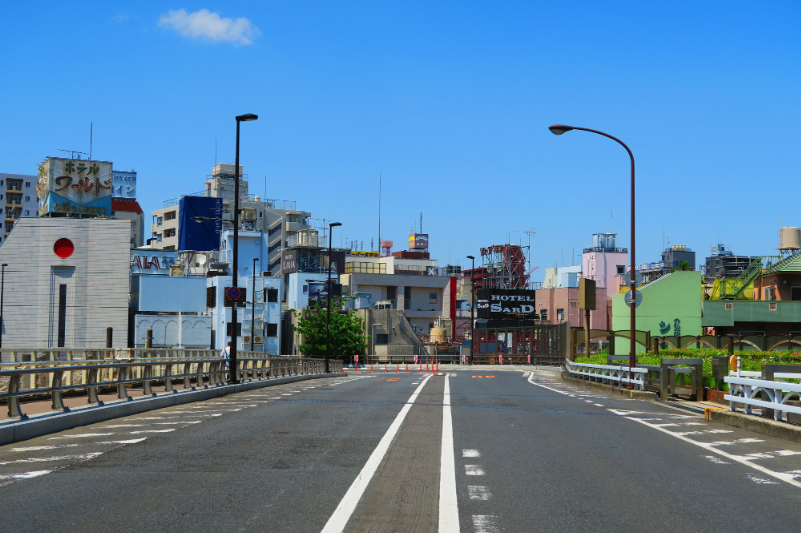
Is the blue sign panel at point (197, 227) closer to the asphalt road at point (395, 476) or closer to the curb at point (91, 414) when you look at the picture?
the curb at point (91, 414)

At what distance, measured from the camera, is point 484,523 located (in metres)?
7.41

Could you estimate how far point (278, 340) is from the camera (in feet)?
312

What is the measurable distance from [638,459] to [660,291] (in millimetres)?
56113

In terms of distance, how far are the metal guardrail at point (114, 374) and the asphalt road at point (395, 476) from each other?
92 centimetres

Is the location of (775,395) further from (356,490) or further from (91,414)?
(91,414)

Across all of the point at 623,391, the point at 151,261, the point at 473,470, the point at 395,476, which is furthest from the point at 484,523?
the point at 151,261

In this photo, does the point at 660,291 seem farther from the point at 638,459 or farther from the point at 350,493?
the point at 350,493

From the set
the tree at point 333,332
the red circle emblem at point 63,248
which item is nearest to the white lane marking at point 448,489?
the tree at point 333,332

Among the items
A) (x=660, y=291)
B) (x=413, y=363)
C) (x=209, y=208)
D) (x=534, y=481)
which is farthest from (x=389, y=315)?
(x=534, y=481)

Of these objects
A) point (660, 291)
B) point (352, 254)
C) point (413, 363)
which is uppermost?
point (352, 254)

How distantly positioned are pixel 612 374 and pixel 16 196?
139 meters

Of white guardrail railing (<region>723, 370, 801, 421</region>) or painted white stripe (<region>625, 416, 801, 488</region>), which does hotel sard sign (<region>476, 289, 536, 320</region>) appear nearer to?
white guardrail railing (<region>723, 370, 801, 421</region>)

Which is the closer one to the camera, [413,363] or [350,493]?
[350,493]

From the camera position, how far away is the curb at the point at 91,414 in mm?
13102
